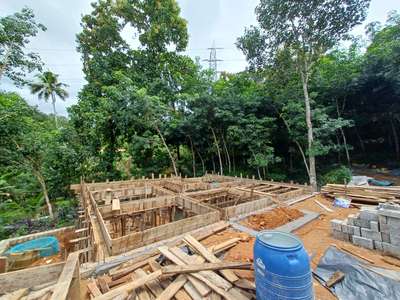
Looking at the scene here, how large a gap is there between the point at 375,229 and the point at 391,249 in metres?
0.34

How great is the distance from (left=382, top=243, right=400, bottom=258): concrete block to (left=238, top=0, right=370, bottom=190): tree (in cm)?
564

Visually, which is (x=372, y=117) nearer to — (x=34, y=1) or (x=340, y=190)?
(x=340, y=190)

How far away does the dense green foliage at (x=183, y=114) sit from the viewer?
9695mm

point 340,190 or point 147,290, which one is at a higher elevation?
point 340,190

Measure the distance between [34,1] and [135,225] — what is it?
31.5 ft

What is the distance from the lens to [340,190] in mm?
6656

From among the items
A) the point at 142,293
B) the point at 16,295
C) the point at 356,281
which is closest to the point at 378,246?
the point at 356,281

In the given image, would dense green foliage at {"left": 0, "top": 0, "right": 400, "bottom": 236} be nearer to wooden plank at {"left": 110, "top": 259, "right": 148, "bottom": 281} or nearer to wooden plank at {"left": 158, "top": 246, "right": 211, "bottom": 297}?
wooden plank at {"left": 110, "top": 259, "right": 148, "bottom": 281}

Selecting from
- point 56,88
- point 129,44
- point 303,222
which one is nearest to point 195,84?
point 129,44

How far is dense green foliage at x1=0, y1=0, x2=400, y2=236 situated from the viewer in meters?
9.70

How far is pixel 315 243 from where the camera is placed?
3758mm

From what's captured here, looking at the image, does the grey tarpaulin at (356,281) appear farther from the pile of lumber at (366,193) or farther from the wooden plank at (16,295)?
the pile of lumber at (366,193)

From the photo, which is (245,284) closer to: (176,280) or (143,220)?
(176,280)

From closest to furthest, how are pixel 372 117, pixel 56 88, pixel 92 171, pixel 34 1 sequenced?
pixel 34 1, pixel 92 171, pixel 372 117, pixel 56 88
